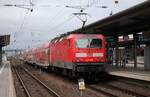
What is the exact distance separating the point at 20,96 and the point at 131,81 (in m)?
7.29

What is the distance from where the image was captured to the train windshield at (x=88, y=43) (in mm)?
23664

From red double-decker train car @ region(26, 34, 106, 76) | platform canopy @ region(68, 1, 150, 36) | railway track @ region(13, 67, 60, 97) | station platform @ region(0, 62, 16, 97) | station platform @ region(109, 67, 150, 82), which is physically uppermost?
platform canopy @ region(68, 1, 150, 36)

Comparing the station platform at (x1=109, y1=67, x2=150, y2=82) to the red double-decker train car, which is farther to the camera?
the red double-decker train car

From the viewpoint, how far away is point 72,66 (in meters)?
23.3

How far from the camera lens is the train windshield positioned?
23.7m

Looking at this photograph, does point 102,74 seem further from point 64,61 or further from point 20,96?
point 20,96

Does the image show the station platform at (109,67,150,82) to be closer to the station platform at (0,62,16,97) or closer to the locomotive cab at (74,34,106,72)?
the locomotive cab at (74,34,106,72)

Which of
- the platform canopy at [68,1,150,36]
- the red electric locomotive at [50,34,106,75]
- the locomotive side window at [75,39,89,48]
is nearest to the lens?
the platform canopy at [68,1,150,36]

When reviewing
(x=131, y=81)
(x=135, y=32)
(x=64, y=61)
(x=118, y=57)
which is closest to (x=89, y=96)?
(x=131, y=81)

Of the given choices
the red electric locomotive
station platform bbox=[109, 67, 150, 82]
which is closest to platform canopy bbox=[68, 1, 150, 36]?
the red electric locomotive

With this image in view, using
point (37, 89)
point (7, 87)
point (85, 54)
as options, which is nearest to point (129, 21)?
point (85, 54)

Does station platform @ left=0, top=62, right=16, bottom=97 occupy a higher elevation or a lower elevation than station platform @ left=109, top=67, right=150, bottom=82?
lower

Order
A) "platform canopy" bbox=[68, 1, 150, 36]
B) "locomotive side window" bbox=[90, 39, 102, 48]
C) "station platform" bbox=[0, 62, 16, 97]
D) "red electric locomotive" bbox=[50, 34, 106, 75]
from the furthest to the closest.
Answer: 1. "locomotive side window" bbox=[90, 39, 102, 48]
2. "red electric locomotive" bbox=[50, 34, 106, 75]
3. "platform canopy" bbox=[68, 1, 150, 36]
4. "station platform" bbox=[0, 62, 16, 97]

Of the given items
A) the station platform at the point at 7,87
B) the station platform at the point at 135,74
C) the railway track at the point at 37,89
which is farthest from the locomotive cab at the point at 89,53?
the station platform at the point at 7,87
